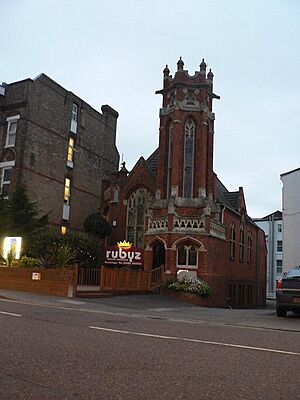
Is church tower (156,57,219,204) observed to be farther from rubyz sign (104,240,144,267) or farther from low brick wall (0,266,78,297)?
low brick wall (0,266,78,297)

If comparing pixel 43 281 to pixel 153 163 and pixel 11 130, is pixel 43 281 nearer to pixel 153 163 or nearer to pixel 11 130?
pixel 11 130

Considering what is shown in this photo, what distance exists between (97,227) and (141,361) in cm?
2682

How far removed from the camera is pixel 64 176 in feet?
123

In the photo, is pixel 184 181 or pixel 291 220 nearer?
pixel 184 181

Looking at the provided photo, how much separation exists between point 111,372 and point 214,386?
1284mm

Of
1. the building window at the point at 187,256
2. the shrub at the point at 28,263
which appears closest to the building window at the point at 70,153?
the building window at the point at 187,256

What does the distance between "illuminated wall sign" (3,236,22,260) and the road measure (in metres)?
13.2

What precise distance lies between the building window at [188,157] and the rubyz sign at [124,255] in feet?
15.1

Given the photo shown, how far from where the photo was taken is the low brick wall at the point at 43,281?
19375 mm

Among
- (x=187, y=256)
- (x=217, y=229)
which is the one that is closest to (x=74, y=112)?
(x=217, y=229)

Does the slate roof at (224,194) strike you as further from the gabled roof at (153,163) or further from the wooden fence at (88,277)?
the wooden fence at (88,277)

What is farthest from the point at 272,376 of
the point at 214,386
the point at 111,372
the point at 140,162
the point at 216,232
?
the point at 140,162

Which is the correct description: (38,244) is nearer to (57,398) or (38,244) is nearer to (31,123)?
(31,123)

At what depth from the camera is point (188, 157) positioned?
29.1 metres
